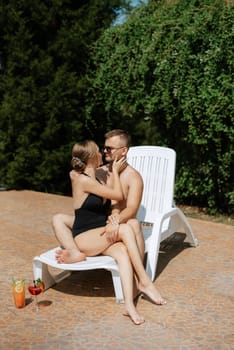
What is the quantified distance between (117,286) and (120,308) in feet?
0.56

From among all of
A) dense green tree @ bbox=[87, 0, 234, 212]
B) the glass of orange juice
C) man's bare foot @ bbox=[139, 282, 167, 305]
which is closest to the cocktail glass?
the glass of orange juice

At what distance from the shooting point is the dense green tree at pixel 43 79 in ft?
29.6

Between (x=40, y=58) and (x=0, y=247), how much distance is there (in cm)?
464

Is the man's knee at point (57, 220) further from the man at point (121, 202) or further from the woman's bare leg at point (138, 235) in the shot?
the woman's bare leg at point (138, 235)

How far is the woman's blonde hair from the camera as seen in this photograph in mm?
4125

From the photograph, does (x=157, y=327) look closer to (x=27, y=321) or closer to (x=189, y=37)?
(x=27, y=321)

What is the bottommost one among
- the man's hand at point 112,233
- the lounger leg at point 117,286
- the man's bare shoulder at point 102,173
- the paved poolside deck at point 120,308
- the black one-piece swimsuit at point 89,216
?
the paved poolside deck at point 120,308

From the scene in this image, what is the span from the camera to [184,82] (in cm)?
711

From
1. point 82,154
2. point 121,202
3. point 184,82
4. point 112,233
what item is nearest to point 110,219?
point 112,233

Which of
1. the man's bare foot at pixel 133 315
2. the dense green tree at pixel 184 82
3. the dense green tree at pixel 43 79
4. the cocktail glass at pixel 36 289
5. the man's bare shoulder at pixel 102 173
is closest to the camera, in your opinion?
the man's bare foot at pixel 133 315

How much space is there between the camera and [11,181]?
9.32m

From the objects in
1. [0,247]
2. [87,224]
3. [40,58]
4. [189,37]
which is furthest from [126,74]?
[87,224]

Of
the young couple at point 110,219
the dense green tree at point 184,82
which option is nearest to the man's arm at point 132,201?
the young couple at point 110,219

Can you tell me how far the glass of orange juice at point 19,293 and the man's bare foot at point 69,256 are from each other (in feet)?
1.14
